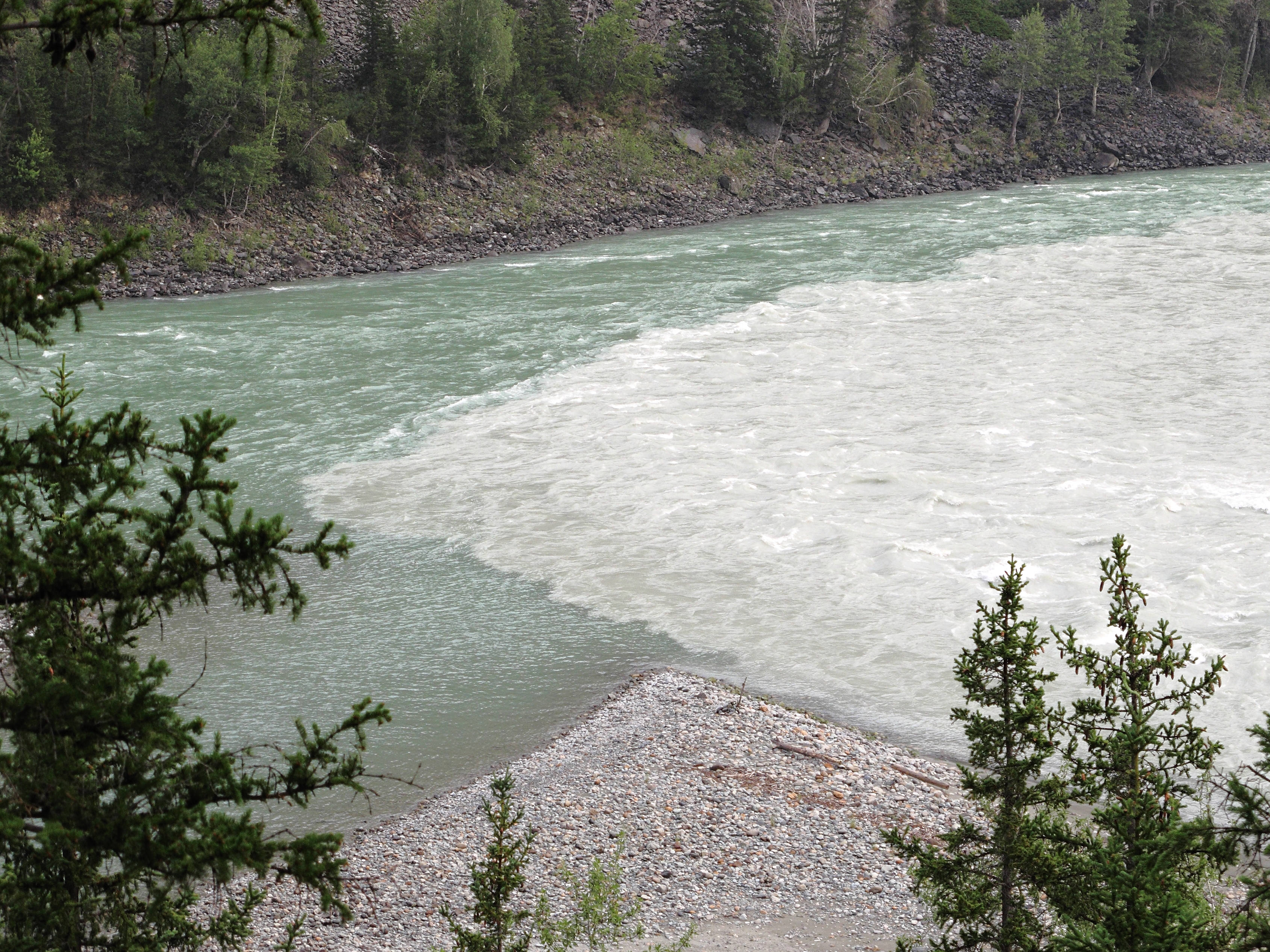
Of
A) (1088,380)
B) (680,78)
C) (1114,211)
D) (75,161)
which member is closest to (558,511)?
(1088,380)

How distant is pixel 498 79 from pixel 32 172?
1908 cm

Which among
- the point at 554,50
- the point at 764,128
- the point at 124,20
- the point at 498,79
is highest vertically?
the point at 554,50

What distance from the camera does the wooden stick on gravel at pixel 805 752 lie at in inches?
483

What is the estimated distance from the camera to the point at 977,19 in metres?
73.3

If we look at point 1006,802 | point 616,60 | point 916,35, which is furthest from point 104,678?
point 916,35

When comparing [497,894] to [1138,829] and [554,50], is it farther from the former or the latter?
[554,50]

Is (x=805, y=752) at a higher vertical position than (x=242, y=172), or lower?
lower

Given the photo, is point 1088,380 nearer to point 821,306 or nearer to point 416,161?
point 821,306

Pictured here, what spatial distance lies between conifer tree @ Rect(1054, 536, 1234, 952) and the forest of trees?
86.0 ft

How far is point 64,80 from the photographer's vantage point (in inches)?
1677

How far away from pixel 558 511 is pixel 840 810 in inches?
385

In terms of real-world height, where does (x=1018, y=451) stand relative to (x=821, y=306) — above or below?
below

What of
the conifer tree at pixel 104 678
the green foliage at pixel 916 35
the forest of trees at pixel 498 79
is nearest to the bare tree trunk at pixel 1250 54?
the forest of trees at pixel 498 79

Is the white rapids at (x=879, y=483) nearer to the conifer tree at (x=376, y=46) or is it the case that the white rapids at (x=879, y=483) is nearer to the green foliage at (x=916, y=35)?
the conifer tree at (x=376, y=46)
